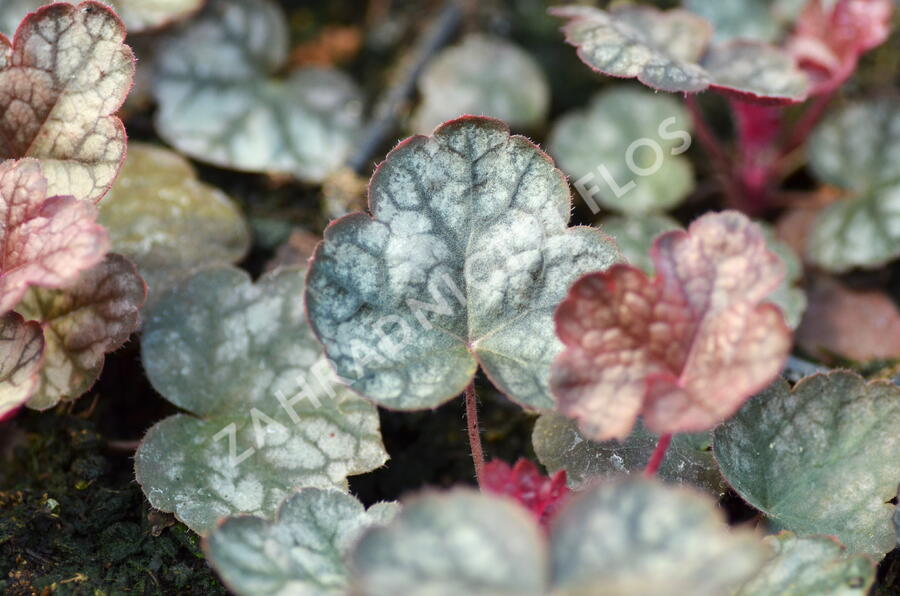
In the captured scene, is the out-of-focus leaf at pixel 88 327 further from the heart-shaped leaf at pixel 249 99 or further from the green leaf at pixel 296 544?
the heart-shaped leaf at pixel 249 99

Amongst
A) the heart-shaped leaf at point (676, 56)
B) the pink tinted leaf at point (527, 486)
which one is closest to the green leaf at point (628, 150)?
the heart-shaped leaf at point (676, 56)

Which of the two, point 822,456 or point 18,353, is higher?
point 18,353

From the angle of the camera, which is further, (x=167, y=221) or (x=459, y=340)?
(x=167, y=221)

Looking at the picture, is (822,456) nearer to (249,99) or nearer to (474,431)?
(474,431)

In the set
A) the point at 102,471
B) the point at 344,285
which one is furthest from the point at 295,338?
the point at 102,471

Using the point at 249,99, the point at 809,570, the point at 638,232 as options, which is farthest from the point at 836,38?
the point at 249,99

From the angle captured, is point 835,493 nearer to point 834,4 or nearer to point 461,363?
point 461,363
